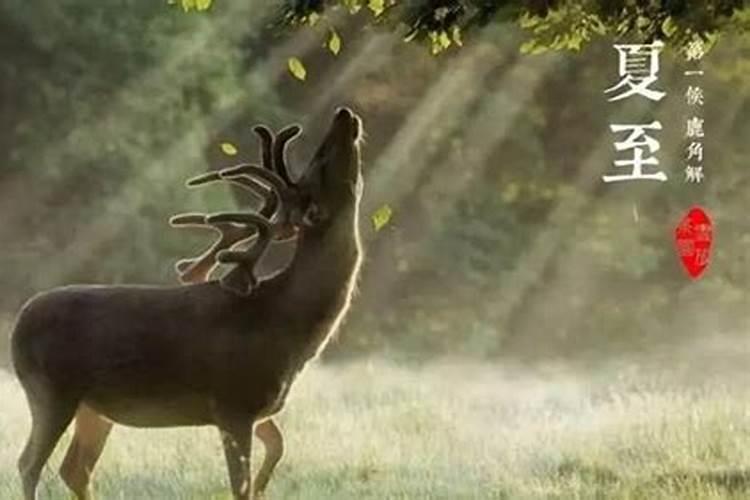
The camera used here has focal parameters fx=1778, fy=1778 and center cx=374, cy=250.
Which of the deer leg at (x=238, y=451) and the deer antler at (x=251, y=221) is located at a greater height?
the deer antler at (x=251, y=221)

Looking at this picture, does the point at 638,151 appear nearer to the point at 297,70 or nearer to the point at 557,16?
the point at 557,16

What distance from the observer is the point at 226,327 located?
11.9 ft

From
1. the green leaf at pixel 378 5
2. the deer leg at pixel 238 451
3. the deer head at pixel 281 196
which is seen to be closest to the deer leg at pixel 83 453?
the deer leg at pixel 238 451

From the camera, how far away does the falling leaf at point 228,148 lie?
3832 millimetres

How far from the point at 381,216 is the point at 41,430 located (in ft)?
2.79

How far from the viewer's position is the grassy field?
3836mm

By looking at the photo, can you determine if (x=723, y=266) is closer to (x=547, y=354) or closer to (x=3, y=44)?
(x=547, y=354)

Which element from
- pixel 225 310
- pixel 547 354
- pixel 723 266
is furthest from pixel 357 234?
pixel 723 266

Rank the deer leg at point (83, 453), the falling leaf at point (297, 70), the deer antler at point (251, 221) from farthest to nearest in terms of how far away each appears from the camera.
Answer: the falling leaf at point (297, 70), the deer leg at point (83, 453), the deer antler at point (251, 221)

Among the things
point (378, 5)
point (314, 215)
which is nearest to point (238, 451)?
point (314, 215)

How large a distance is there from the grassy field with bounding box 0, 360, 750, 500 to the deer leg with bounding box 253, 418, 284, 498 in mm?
38

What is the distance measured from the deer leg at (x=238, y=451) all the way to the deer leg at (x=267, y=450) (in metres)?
0.06

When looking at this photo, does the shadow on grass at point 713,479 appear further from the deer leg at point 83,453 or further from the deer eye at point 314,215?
the deer leg at point 83,453

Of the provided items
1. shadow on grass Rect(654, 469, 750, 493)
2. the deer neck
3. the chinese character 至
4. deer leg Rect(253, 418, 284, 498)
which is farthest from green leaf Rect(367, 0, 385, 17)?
shadow on grass Rect(654, 469, 750, 493)
